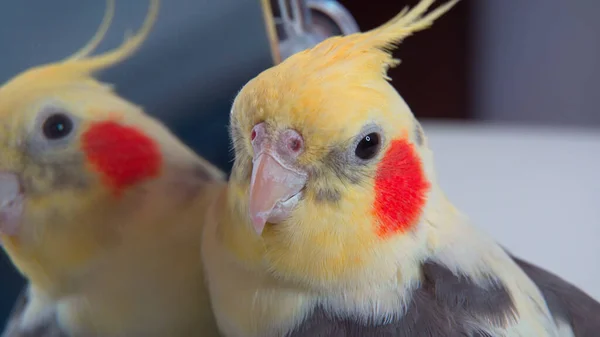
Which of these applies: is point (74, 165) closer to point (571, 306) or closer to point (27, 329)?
point (27, 329)

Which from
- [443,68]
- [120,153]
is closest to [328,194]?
[120,153]

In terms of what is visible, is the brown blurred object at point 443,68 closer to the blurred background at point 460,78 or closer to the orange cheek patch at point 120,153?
the blurred background at point 460,78

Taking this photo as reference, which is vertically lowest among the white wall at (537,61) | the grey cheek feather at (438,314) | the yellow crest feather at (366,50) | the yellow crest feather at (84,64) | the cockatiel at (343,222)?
the white wall at (537,61)

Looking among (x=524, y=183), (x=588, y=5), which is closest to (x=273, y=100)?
(x=524, y=183)

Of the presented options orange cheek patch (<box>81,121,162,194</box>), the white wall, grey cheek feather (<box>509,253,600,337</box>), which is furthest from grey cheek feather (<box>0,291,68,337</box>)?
the white wall

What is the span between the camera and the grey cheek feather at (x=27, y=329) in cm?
48

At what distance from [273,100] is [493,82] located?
1.35 meters

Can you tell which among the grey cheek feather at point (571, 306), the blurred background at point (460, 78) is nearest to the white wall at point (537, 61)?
the blurred background at point (460, 78)

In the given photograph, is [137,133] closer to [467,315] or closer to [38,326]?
[38,326]

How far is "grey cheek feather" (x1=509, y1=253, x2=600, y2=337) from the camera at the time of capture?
52 centimetres

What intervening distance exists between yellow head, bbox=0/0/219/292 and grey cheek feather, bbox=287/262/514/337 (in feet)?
0.54

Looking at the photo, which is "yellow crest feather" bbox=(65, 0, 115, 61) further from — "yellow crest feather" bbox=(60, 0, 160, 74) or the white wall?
the white wall

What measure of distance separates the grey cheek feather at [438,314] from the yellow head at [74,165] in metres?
0.16

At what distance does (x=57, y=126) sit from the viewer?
0.44 meters
